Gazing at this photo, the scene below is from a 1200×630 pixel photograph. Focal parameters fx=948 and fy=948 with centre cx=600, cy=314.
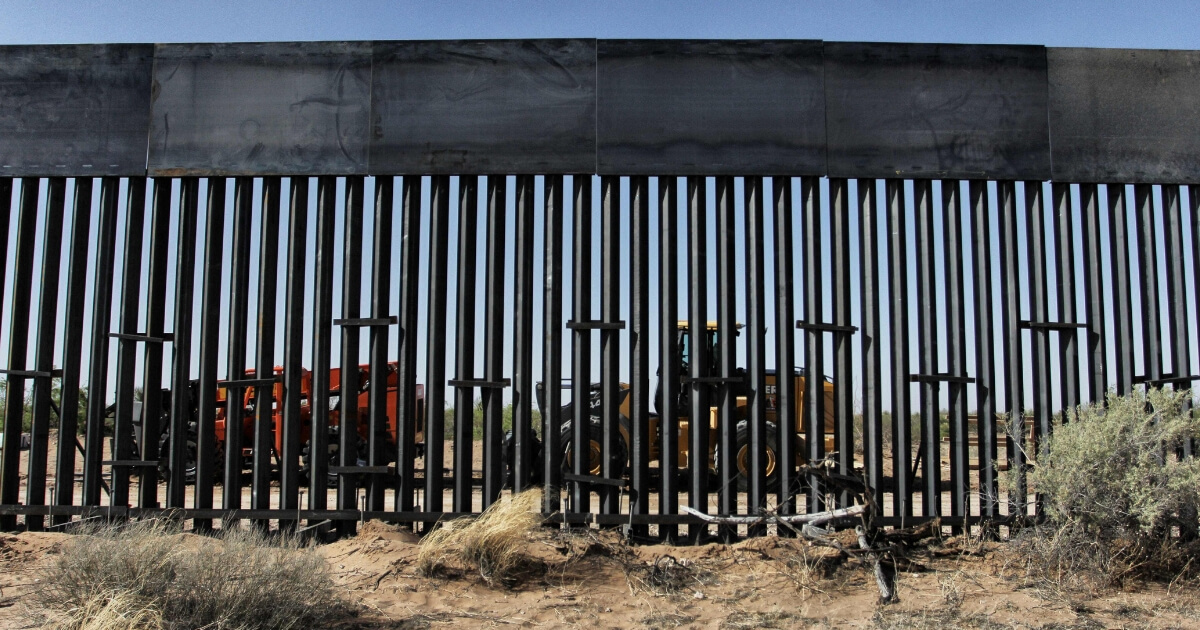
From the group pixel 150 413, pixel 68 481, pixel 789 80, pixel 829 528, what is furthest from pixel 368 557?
pixel 789 80

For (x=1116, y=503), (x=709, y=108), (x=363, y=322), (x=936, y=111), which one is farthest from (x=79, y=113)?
(x=1116, y=503)

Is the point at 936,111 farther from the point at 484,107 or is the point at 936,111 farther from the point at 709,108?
the point at 484,107

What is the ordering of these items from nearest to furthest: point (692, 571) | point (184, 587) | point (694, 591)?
point (184, 587), point (694, 591), point (692, 571)

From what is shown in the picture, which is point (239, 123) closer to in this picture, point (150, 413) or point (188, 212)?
point (188, 212)

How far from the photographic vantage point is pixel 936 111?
26.1 feet

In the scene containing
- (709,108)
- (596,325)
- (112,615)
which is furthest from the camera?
(709,108)

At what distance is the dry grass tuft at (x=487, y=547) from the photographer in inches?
257

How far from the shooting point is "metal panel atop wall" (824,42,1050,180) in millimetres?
7895

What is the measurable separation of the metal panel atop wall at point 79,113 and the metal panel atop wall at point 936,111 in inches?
232

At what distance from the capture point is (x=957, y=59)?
798cm

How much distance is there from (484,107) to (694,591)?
422 centimetres

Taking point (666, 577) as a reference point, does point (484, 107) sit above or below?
above

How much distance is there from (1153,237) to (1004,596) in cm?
367

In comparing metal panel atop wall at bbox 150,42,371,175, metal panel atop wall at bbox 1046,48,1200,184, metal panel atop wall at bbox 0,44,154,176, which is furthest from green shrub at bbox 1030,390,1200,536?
metal panel atop wall at bbox 0,44,154,176
